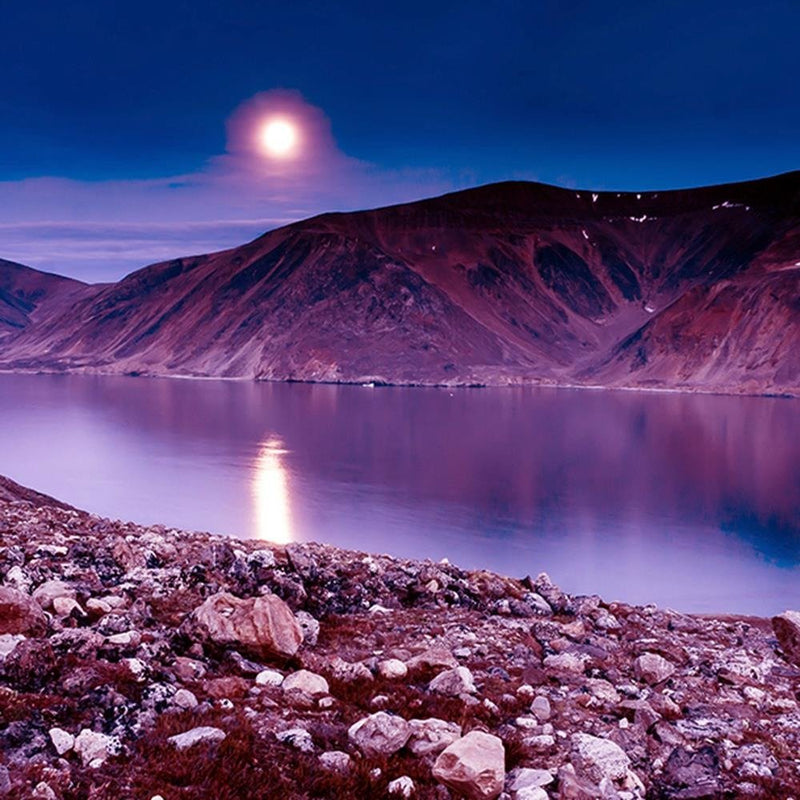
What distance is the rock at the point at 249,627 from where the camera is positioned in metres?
7.94

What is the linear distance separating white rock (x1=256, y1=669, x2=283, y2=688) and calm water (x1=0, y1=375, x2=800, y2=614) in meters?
20.7

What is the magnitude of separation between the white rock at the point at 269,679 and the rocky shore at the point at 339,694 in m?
0.02

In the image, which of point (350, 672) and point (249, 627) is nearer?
point (350, 672)

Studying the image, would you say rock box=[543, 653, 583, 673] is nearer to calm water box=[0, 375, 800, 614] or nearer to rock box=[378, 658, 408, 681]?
rock box=[378, 658, 408, 681]

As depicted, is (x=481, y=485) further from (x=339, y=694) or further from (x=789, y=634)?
(x=339, y=694)

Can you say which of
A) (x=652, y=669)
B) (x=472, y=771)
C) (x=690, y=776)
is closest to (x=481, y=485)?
(x=652, y=669)

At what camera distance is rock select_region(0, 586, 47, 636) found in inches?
280

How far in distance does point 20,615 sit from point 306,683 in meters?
2.86

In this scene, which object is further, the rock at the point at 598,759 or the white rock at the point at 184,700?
the white rock at the point at 184,700

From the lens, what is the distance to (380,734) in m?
6.03

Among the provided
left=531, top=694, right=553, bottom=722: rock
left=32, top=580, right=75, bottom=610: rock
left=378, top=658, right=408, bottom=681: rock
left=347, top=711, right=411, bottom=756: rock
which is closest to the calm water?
left=378, top=658, right=408, bottom=681: rock

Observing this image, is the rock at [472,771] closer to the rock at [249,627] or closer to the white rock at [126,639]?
the rock at [249,627]

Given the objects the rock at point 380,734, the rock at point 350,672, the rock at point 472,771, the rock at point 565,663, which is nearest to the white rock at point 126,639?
the rock at point 350,672

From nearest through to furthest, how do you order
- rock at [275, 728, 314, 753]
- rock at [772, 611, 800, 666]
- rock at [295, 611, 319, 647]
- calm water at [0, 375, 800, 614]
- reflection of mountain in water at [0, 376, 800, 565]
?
1. rock at [275, 728, 314, 753]
2. rock at [295, 611, 319, 647]
3. rock at [772, 611, 800, 666]
4. calm water at [0, 375, 800, 614]
5. reflection of mountain in water at [0, 376, 800, 565]
